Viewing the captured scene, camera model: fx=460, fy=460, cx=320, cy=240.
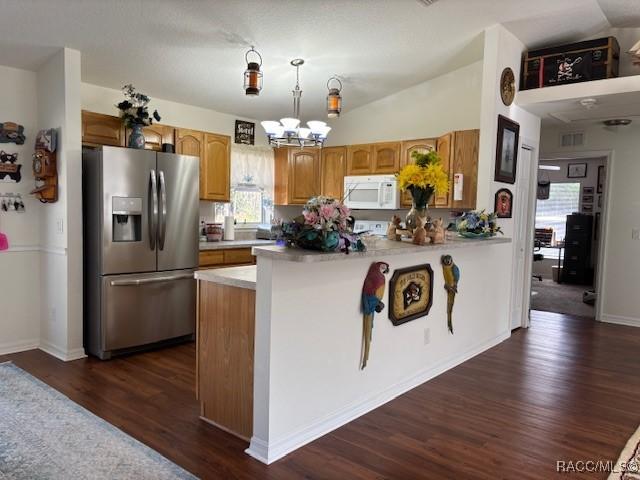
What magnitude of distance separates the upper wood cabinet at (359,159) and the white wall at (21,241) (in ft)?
11.0

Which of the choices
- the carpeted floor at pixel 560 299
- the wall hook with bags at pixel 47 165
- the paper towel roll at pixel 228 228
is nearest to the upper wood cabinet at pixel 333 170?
the paper towel roll at pixel 228 228

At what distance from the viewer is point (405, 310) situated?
3215 millimetres

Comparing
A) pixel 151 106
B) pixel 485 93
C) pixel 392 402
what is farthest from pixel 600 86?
pixel 151 106

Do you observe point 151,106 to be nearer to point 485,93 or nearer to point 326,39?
point 326,39

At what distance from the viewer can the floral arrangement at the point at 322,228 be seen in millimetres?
2338

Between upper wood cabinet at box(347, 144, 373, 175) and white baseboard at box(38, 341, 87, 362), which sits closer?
white baseboard at box(38, 341, 87, 362)

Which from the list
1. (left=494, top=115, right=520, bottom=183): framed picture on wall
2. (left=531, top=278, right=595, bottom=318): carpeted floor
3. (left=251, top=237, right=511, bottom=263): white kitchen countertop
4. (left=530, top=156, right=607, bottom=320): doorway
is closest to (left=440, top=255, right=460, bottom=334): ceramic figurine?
(left=251, top=237, right=511, bottom=263): white kitchen countertop

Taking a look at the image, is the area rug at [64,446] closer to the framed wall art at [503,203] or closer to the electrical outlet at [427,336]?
the electrical outlet at [427,336]

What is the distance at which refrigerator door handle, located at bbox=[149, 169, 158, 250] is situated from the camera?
3.99 metres

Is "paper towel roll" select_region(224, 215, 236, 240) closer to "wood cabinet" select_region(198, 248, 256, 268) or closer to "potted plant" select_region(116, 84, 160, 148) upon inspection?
"wood cabinet" select_region(198, 248, 256, 268)

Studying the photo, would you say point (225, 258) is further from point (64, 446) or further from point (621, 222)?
point (621, 222)

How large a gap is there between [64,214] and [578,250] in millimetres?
8630

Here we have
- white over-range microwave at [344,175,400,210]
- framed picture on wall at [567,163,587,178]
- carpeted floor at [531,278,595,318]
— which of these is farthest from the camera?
framed picture on wall at [567,163,587,178]

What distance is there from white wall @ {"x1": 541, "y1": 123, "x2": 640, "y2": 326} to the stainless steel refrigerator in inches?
194
